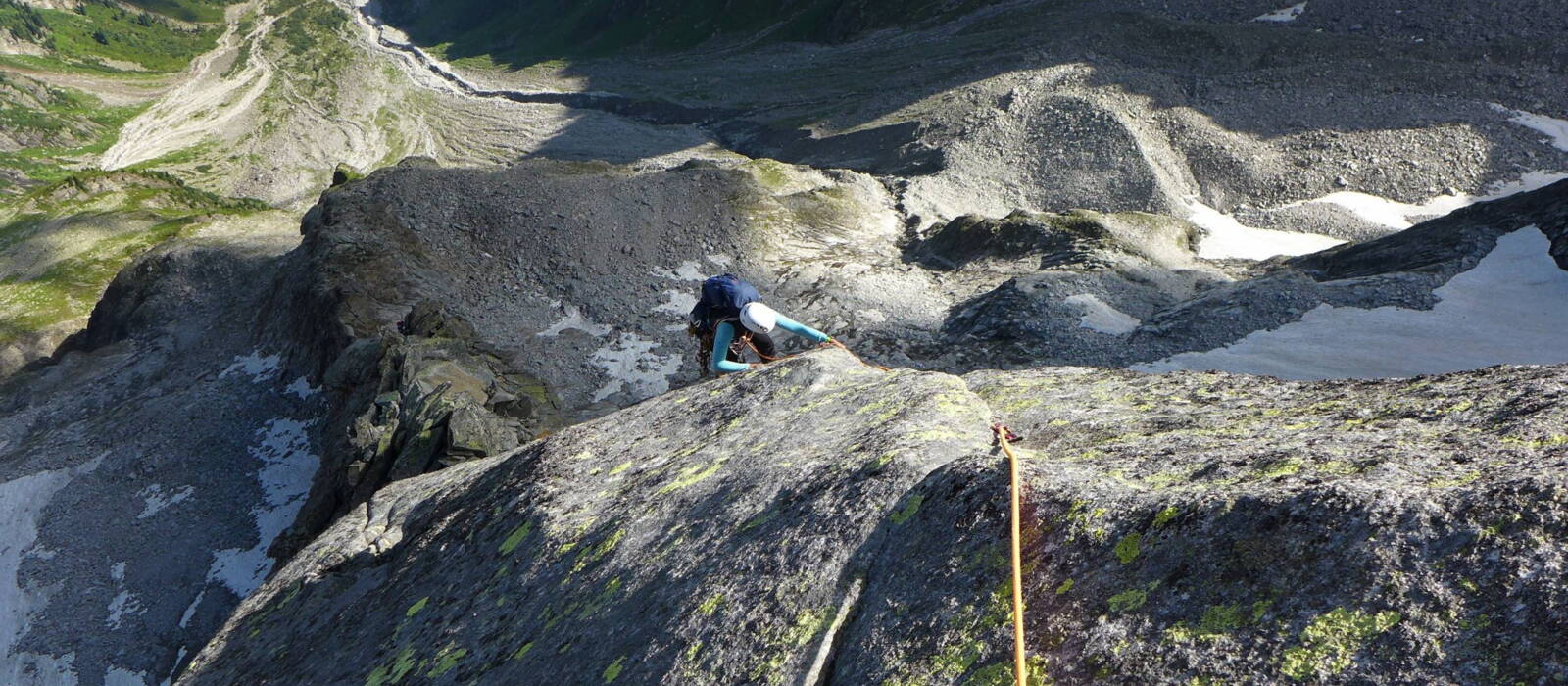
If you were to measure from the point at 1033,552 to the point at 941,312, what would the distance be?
25641 mm

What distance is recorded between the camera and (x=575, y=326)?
32406mm

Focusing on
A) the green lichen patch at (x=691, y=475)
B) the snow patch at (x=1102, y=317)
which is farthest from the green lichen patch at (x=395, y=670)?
the snow patch at (x=1102, y=317)

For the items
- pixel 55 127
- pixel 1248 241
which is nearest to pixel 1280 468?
pixel 1248 241

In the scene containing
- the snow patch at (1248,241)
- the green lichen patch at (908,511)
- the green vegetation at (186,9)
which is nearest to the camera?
the green lichen patch at (908,511)

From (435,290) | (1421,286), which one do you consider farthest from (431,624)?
(435,290)

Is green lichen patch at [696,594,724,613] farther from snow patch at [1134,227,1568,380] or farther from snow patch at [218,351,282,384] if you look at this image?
snow patch at [218,351,282,384]

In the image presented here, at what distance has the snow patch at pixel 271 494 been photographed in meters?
24.8

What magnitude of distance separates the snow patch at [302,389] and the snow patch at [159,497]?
185 inches

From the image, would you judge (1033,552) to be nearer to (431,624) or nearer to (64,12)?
(431,624)

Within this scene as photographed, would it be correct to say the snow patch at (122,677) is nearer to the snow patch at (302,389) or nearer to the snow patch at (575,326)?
the snow patch at (302,389)

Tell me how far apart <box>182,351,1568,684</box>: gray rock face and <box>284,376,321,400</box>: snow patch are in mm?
22572

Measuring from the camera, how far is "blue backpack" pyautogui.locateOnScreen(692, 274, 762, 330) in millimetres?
13352

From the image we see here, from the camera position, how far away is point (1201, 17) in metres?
57.3

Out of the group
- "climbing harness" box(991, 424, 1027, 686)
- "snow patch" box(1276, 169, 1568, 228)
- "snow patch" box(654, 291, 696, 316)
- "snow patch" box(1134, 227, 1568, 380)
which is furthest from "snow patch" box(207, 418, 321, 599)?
"snow patch" box(1276, 169, 1568, 228)
